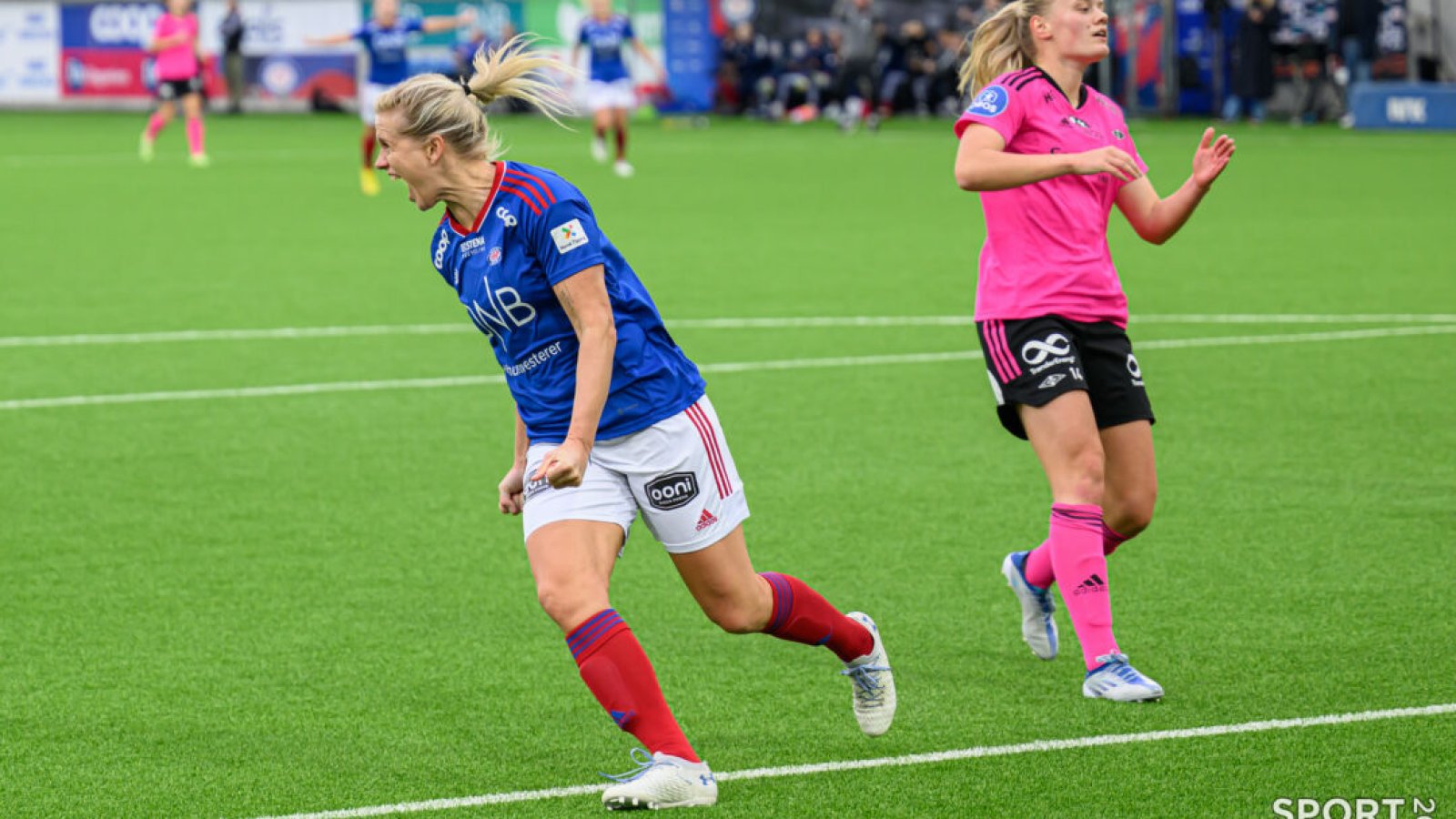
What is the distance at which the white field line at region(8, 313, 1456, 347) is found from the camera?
12.8 meters

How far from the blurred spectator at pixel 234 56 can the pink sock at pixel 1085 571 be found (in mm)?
41264

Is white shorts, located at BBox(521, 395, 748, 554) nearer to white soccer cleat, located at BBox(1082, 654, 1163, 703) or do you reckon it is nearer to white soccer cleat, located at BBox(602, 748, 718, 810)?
white soccer cleat, located at BBox(602, 748, 718, 810)

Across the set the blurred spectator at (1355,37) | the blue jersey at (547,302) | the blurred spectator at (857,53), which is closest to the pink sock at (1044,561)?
the blue jersey at (547,302)

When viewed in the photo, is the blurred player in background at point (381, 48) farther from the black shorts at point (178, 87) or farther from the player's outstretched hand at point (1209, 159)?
the player's outstretched hand at point (1209, 159)

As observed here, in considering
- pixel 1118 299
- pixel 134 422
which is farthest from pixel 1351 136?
pixel 1118 299

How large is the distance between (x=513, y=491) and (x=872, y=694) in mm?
1115

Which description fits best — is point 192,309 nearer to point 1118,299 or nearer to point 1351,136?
point 1118,299

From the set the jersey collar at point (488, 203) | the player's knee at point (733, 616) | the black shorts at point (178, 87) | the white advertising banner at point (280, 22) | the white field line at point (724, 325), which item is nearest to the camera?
the jersey collar at point (488, 203)

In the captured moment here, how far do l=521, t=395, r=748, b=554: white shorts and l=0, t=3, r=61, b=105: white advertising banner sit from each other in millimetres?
45102

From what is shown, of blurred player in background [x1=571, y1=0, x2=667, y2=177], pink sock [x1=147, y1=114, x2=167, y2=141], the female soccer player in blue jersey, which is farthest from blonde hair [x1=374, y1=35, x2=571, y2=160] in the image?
pink sock [x1=147, y1=114, x2=167, y2=141]

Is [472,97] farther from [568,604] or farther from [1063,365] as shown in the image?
[1063,365]

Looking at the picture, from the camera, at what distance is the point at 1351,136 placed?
3142 centimetres

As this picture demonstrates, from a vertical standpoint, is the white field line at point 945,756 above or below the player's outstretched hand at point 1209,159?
below

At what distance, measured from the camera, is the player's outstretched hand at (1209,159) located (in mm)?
5859
